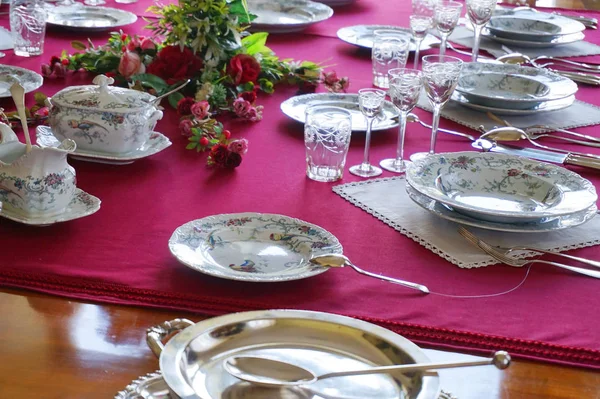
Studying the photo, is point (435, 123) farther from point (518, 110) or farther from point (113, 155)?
point (113, 155)

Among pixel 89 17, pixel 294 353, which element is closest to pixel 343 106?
pixel 89 17

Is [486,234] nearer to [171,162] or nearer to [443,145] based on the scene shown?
[443,145]

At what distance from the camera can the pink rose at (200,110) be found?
1.46 m

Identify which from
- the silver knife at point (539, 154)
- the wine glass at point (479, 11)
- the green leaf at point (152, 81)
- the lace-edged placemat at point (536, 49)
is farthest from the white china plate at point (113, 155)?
the lace-edged placemat at point (536, 49)

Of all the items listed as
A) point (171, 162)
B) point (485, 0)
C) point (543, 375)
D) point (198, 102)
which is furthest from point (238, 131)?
point (543, 375)

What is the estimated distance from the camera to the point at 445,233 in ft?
3.70

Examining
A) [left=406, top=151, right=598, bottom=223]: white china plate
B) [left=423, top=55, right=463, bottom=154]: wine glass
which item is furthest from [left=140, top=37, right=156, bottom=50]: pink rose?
[left=406, top=151, right=598, bottom=223]: white china plate

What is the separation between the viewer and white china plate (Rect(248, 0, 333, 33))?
2150mm

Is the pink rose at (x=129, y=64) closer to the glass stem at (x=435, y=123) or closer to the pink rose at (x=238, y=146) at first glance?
the pink rose at (x=238, y=146)

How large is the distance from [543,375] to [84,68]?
121 cm

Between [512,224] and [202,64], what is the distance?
0.80 metres

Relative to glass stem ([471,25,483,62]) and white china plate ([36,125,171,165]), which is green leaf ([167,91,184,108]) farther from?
glass stem ([471,25,483,62])

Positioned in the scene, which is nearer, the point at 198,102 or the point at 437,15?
the point at 198,102

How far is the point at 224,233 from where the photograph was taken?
3.46 ft
